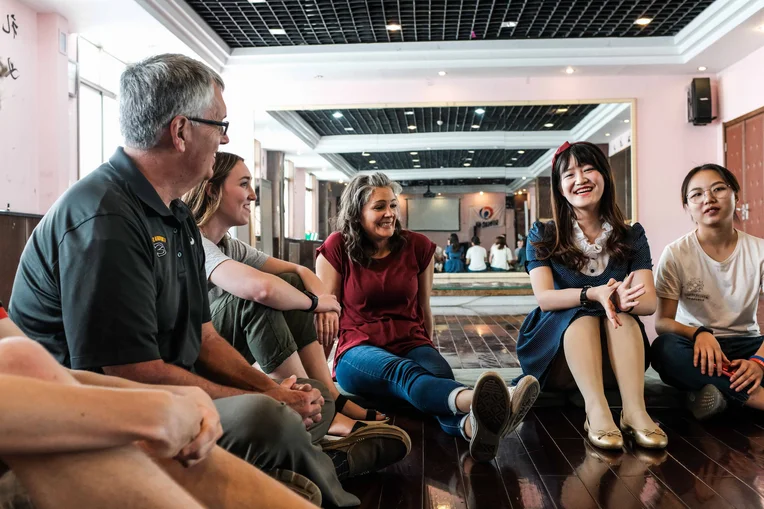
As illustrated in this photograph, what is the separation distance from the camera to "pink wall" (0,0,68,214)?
479cm

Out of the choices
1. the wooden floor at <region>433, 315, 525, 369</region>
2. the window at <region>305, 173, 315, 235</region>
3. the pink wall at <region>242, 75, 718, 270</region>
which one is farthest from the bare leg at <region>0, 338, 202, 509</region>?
the window at <region>305, 173, 315, 235</region>

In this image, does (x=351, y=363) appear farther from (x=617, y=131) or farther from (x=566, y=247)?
(x=617, y=131)

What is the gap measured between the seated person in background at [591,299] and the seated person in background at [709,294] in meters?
0.16

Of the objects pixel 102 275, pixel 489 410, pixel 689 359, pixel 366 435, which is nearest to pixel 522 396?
pixel 489 410

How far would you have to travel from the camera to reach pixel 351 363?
245 cm

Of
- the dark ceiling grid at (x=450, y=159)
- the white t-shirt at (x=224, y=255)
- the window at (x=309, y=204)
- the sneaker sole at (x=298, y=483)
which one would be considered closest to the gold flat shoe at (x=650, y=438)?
the sneaker sole at (x=298, y=483)

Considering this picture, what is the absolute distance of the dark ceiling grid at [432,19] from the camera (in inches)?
233

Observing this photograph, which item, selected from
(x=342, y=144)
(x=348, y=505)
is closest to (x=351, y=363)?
(x=348, y=505)

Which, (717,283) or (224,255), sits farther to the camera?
(717,283)

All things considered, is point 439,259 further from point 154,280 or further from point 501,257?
point 154,280

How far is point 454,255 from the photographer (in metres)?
9.63

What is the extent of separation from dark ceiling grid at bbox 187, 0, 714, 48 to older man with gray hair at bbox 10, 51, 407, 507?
486 cm

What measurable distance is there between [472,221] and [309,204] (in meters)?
3.01

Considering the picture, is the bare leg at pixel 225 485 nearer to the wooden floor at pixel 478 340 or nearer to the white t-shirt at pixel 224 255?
the white t-shirt at pixel 224 255
